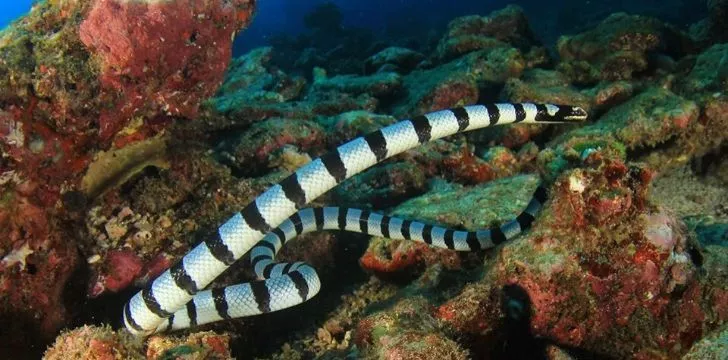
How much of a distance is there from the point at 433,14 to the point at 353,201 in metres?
31.4

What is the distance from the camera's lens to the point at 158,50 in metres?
3.62

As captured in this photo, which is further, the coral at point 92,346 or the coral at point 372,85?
the coral at point 372,85

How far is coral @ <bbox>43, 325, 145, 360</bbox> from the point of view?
244 cm

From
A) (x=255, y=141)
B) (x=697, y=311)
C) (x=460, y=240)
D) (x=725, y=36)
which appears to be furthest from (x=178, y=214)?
(x=725, y=36)

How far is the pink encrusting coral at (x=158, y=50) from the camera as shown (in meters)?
3.42

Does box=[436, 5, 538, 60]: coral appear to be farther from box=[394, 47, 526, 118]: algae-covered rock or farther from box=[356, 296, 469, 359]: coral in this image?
box=[356, 296, 469, 359]: coral

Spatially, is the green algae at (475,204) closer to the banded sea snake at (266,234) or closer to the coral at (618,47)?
the banded sea snake at (266,234)

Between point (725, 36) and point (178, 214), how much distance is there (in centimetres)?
896

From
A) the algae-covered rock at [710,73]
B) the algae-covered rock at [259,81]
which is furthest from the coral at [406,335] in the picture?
the algae-covered rock at [259,81]

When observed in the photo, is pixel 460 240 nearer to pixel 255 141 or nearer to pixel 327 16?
pixel 255 141

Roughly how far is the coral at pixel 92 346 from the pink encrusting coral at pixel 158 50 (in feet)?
5.42

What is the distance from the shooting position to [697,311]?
3.00 metres

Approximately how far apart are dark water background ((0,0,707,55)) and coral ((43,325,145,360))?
3.55 metres

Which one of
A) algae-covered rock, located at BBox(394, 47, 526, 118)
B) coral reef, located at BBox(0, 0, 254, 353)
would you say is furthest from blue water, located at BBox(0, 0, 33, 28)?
coral reef, located at BBox(0, 0, 254, 353)
